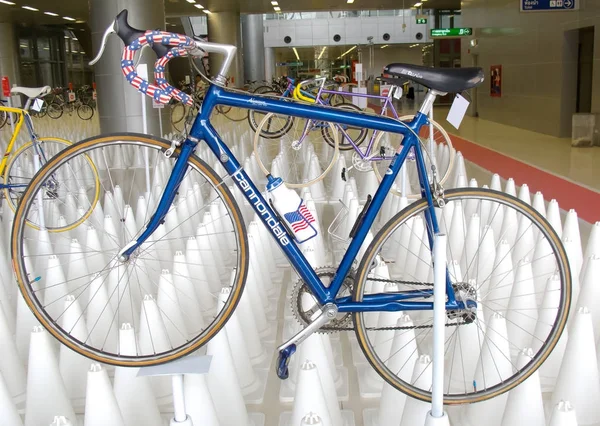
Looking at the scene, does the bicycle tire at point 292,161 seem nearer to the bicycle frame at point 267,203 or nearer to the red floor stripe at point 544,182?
the red floor stripe at point 544,182

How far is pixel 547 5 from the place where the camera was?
11352mm

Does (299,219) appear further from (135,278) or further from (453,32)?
(453,32)

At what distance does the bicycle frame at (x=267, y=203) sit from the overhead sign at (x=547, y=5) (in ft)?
34.3

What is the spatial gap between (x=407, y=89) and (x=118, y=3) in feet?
67.9

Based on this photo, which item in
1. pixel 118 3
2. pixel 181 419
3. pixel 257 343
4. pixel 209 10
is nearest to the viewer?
pixel 181 419

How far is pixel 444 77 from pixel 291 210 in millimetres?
663

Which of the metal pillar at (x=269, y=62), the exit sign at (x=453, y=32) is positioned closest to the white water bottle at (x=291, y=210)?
the exit sign at (x=453, y=32)

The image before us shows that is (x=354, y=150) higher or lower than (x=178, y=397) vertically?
higher

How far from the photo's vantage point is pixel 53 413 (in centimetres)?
216

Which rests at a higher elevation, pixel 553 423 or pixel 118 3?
pixel 118 3

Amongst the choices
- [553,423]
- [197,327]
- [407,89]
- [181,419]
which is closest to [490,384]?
[553,423]

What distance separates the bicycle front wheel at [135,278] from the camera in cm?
200

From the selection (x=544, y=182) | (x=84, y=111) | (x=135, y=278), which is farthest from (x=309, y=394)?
(x=84, y=111)

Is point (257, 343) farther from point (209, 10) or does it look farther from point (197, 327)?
point (209, 10)
